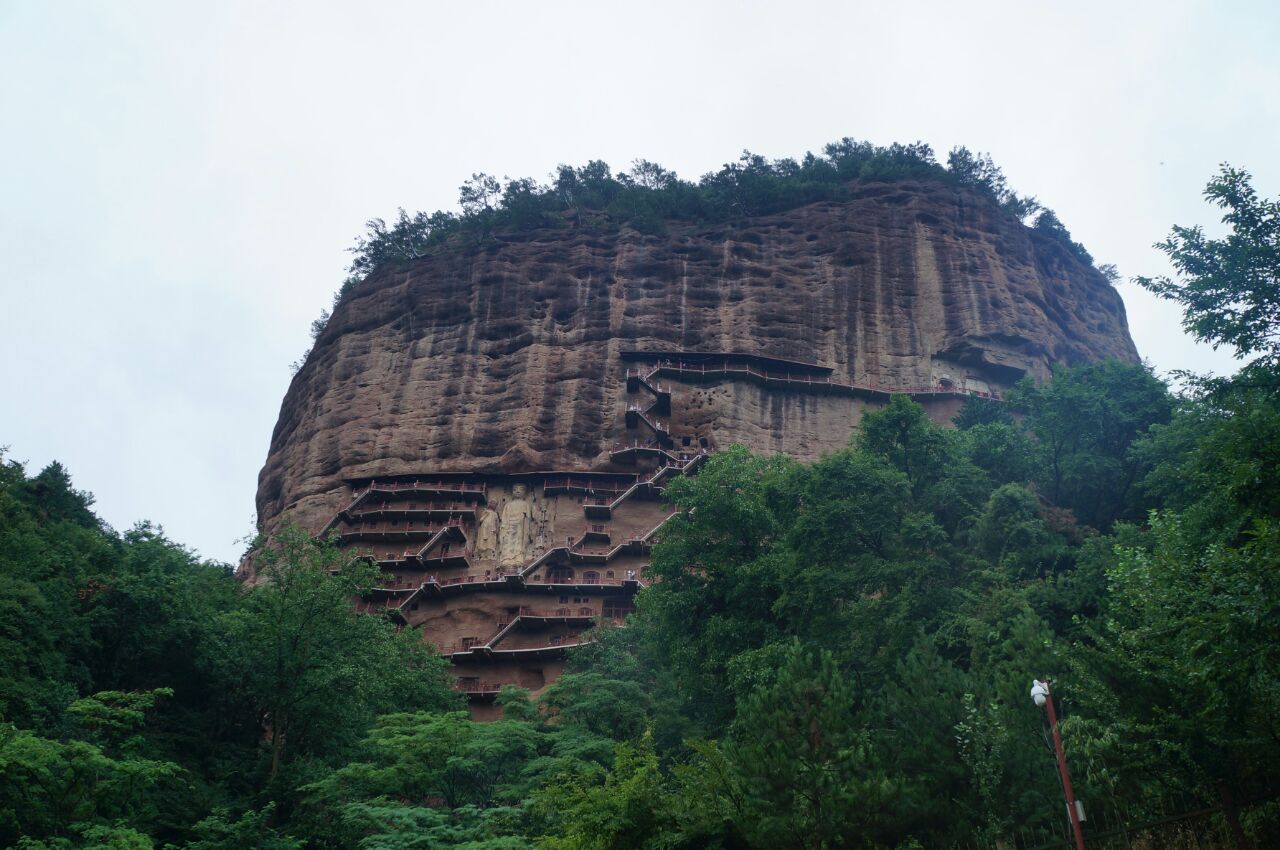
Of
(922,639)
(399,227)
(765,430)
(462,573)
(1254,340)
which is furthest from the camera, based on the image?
(399,227)

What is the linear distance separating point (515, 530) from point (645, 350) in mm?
11286

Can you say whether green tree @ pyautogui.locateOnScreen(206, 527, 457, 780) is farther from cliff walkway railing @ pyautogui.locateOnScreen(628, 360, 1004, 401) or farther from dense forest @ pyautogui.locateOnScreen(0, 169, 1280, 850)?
cliff walkway railing @ pyautogui.locateOnScreen(628, 360, 1004, 401)

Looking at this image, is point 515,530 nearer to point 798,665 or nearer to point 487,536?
point 487,536

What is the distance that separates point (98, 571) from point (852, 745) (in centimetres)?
2100

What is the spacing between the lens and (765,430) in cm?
4647

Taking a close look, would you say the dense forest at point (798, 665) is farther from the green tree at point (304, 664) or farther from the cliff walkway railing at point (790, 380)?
the cliff walkway railing at point (790, 380)

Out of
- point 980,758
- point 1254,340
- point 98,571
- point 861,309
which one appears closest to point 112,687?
point 98,571

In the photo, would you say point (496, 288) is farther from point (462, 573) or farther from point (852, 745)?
point (852, 745)

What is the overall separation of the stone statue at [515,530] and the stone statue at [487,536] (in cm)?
23

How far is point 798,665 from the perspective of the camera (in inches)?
637

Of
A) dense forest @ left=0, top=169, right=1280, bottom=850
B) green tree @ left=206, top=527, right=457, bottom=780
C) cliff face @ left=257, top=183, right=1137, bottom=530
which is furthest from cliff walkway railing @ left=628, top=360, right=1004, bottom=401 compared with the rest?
green tree @ left=206, top=527, right=457, bottom=780

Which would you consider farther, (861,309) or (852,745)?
(861,309)

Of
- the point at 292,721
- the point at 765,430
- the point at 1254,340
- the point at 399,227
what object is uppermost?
the point at 399,227

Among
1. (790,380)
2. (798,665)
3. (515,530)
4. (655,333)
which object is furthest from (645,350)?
(798,665)
